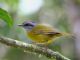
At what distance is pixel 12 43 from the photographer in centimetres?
296

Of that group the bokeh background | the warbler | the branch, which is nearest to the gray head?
the warbler

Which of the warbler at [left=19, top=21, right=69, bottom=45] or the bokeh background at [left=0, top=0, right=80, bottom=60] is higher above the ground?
the bokeh background at [left=0, top=0, right=80, bottom=60]

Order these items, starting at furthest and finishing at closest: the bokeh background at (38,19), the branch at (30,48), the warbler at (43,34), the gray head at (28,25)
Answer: the bokeh background at (38,19) < the gray head at (28,25) < the warbler at (43,34) < the branch at (30,48)

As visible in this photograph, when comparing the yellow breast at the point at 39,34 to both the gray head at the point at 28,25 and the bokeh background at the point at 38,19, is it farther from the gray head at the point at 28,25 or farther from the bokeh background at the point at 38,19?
the bokeh background at the point at 38,19

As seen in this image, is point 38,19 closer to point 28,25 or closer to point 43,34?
point 28,25

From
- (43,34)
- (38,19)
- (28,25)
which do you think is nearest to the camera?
(43,34)

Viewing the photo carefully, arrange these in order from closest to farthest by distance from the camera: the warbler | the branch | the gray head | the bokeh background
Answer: the branch, the warbler, the gray head, the bokeh background

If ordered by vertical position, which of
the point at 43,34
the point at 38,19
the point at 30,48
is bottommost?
the point at 30,48

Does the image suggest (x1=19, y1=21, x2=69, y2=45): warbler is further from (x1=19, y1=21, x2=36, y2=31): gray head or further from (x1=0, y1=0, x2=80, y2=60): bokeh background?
(x1=0, y1=0, x2=80, y2=60): bokeh background

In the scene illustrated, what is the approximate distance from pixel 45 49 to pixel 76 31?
1835 mm

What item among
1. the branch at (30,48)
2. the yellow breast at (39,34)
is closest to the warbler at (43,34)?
the yellow breast at (39,34)

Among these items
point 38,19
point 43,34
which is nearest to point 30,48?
point 43,34

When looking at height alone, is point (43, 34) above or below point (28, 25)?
below

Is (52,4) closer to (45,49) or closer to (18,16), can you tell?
(18,16)
